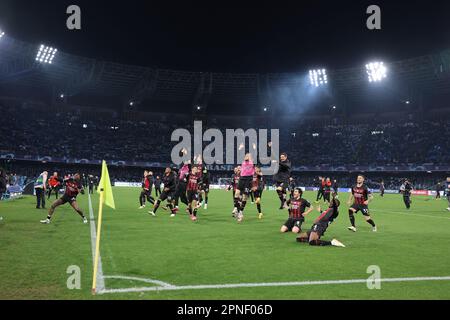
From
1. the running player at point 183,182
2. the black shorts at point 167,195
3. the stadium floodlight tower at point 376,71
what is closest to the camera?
the running player at point 183,182

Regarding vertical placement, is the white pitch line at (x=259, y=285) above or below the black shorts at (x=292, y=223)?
below

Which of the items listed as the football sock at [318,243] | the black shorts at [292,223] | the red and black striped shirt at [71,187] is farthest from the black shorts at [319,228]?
the red and black striped shirt at [71,187]

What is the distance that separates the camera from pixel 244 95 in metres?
79.3

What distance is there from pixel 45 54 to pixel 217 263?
56.1 m

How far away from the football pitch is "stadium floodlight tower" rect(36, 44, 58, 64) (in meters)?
48.1

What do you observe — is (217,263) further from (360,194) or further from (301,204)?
(360,194)

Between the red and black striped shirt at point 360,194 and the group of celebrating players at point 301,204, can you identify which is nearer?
the group of celebrating players at point 301,204

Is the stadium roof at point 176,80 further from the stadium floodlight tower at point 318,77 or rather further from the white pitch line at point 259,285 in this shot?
the white pitch line at point 259,285

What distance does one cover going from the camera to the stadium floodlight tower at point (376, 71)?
6234 cm

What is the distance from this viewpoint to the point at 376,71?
63.2 metres

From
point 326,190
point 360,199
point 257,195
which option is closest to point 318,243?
point 360,199

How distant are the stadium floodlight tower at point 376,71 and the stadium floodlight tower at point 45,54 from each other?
1840 inches

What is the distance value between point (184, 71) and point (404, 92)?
37.9m
